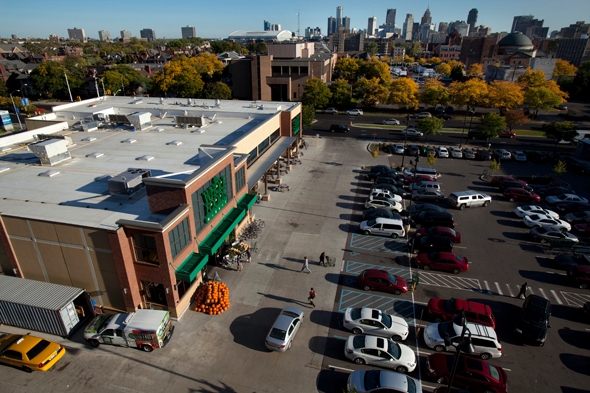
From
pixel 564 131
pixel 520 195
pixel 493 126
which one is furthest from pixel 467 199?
pixel 564 131

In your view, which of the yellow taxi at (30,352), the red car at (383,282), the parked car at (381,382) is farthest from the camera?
the red car at (383,282)

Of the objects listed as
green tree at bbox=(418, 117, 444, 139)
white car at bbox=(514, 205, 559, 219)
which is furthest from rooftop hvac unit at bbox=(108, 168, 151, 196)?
green tree at bbox=(418, 117, 444, 139)

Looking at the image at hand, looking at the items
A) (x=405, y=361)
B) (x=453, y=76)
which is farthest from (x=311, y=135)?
(x=453, y=76)

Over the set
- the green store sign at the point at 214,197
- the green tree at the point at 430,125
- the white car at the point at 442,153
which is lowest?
the white car at the point at 442,153

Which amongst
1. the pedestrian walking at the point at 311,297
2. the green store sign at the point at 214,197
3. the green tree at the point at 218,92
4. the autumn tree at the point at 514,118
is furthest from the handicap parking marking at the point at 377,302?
the green tree at the point at 218,92

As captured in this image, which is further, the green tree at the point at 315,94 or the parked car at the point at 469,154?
the green tree at the point at 315,94

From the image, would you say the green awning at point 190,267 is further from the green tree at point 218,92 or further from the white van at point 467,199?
the green tree at point 218,92

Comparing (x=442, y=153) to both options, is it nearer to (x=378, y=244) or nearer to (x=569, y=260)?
(x=569, y=260)
